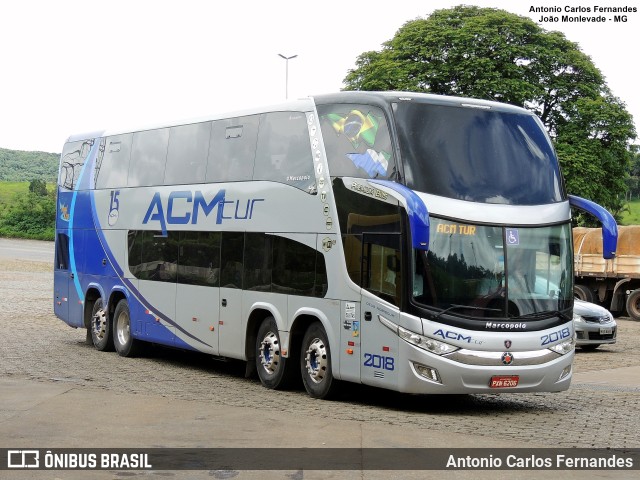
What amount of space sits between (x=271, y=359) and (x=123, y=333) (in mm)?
5832

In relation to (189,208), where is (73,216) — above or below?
below

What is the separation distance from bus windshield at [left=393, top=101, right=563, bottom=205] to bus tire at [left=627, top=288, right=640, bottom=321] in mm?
20901

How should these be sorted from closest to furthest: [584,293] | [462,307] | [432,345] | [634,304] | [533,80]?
[432,345]
[462,307]
[634,304]
[584,293]
[533,80]

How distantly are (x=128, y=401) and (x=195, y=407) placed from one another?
0.94 metres

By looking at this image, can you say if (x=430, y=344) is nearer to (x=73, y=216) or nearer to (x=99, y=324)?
(x=99, y=324)

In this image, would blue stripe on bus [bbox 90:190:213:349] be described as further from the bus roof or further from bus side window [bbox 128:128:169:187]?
the bus roof

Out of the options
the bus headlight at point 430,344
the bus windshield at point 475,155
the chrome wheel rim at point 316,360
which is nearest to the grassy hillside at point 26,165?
the chrome wheel rim at point 316,360

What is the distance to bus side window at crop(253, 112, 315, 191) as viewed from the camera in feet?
52.9

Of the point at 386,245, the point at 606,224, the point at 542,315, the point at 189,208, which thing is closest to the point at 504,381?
the point at 542,315

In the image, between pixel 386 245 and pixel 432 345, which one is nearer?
pixel 432 345

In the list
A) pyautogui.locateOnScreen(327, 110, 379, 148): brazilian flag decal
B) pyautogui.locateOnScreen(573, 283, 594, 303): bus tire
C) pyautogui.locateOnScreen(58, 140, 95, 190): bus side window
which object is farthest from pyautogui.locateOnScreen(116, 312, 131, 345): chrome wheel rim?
pyautogui.locateOnScreen(573, 283, 594, 303): bus tire

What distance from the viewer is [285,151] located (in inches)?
656

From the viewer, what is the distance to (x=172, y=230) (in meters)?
19.8

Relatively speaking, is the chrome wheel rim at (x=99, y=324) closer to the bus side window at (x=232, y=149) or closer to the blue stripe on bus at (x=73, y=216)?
the blue stripe on bus at (x=73, y=216)
